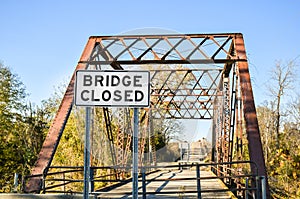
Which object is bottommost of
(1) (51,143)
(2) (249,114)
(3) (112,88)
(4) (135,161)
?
(4) (135,161)

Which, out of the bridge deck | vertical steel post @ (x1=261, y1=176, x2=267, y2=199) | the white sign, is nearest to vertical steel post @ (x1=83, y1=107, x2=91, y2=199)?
the white sign

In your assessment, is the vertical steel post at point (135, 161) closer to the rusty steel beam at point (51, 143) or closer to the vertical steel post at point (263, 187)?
the vertical steel post at point (263, 187)

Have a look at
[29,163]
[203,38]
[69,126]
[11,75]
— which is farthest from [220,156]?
[11,75]

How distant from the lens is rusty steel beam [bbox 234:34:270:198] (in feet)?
30.3

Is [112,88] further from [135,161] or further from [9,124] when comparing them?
[9,124]

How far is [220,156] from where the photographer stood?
19.5 meters

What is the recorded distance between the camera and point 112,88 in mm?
A: 4602

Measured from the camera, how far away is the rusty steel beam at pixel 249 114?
30.3 feet

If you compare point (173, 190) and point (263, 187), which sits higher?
point (263, 187)

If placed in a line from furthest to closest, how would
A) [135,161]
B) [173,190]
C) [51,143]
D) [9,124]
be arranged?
[9,124] < [173,190] < [51,143] < [135,161]

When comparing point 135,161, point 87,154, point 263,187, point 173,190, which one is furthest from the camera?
point 173,190

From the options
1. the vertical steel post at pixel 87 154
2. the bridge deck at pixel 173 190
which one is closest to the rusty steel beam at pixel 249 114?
the bridge deck at pixel 173 190

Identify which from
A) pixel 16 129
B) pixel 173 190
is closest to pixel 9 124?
pixel 16 129

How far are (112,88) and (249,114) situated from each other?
634 cm
